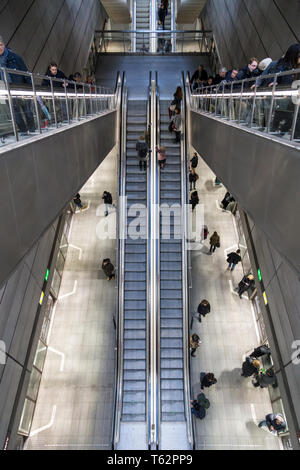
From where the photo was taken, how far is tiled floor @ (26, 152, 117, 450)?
937 centimetres

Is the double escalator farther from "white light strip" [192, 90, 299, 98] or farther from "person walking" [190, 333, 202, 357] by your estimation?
"white light strip" [192, 90, 299, 98]

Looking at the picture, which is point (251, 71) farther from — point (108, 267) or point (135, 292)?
point (108, 267)

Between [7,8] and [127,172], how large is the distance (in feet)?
20.9

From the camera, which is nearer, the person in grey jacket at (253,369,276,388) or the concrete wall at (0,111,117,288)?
the concrete wall at (0,111,117,288)

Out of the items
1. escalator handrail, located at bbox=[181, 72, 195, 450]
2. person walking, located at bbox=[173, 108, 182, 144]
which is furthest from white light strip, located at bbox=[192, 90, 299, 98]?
escalator handrail, located at bbox=[181, 72, 195, 450]

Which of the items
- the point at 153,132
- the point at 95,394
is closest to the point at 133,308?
the point at 95,394

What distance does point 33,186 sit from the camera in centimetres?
343

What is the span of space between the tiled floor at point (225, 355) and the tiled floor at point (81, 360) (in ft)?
10.2

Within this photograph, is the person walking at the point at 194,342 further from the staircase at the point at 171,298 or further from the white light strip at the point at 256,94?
the white light strip at the point at 256,94

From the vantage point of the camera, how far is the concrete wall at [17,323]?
20.4 ft

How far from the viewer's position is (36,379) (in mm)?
9984

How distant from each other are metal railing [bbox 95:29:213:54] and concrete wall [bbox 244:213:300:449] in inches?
678

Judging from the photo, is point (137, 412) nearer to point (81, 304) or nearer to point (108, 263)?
point (81, 304)

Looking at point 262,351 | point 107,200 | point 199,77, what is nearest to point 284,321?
point 262,351
